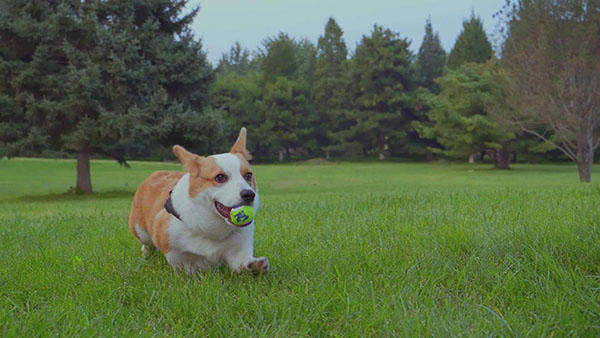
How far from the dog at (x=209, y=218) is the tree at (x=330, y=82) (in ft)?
139

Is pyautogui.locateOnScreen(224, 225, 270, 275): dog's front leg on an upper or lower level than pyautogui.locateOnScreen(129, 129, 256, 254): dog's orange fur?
lower

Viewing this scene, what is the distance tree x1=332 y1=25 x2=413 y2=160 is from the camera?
42.9 metres

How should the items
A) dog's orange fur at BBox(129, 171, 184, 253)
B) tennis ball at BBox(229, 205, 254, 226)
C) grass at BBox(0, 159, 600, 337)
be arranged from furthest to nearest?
dog's orange fur at BBox(129, 171, 184, 253) < tennis ball at BBox(229, 205, 254, 226) < grass at BBox(0, 159, 600, 337)

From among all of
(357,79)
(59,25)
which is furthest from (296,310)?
(357,79)

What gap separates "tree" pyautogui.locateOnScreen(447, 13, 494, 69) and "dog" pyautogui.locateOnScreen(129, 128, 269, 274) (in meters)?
40.6

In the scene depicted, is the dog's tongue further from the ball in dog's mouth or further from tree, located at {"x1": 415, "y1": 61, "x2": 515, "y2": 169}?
tree, located at {"x1": 415, "y1": 61, "x2": 515, "y2": 169}

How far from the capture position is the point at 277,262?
3283 millimetres

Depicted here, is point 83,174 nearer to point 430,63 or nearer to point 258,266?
point 258,266

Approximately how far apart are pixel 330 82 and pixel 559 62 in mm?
30186

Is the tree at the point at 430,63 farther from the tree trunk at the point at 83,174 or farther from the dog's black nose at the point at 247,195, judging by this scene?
the dog's black nose at the point at 247,195

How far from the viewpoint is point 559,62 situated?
1688 cm

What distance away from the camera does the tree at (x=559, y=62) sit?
53.1 feet

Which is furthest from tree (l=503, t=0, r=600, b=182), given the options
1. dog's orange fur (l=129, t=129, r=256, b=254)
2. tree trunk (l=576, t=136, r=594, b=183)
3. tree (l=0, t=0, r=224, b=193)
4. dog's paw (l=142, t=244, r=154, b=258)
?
dog's paw (l=142, t=244, r=154, b=258)

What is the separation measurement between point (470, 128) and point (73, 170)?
2478 cm
